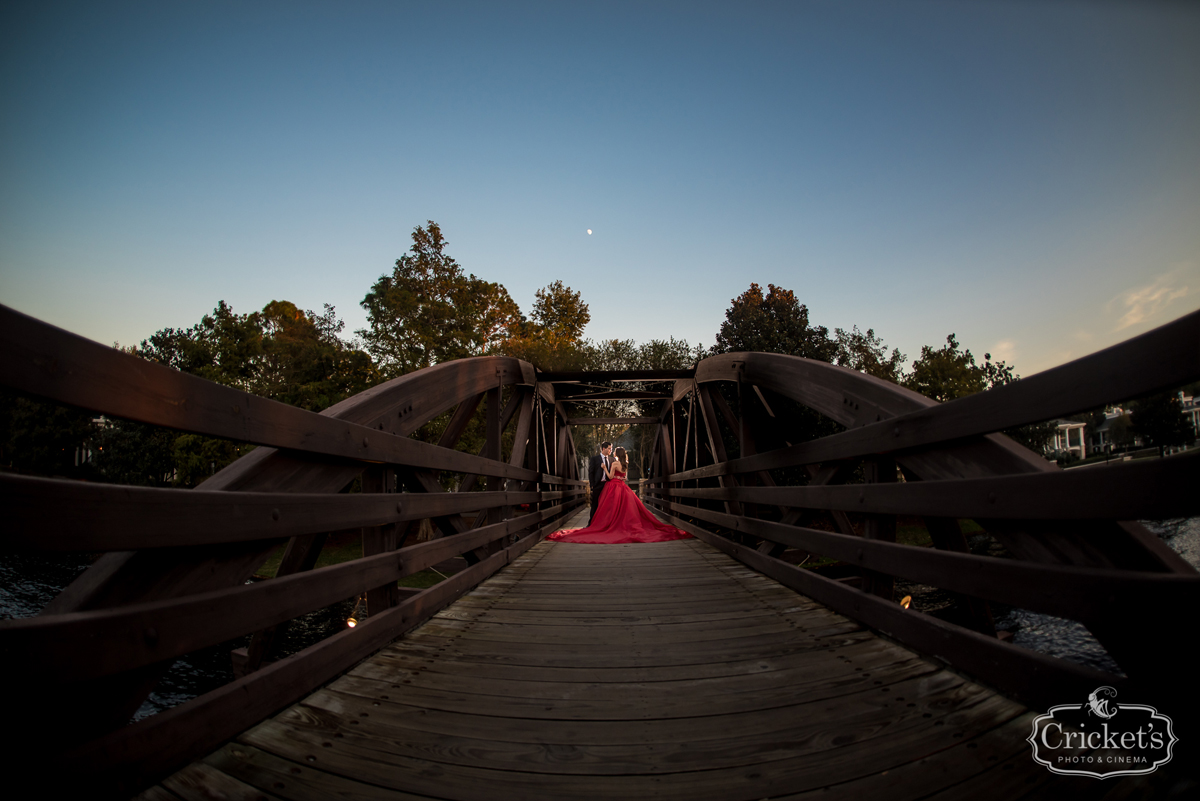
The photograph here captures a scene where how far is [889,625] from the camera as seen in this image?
7.69 ft

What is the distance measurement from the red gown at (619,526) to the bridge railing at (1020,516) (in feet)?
15.4

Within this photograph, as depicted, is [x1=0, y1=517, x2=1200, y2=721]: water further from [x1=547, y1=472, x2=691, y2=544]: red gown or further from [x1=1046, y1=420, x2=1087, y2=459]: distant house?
[x1=1046, y1=420, x2=1087, y2=459]: distant house

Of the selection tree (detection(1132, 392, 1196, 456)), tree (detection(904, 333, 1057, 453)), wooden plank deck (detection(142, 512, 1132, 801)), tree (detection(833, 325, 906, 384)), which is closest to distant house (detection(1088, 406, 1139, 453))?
tree (detection(1132, 392, 1196, 456))

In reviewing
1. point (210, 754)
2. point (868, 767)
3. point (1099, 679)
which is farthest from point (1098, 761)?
point (210, 754)

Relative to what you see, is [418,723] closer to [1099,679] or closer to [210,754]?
[210,754]

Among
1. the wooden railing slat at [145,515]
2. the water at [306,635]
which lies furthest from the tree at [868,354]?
the wooden railing slat at [145,515]

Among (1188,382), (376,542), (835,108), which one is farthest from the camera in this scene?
(835,108)

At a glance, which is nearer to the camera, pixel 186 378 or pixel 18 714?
pixel 18 714

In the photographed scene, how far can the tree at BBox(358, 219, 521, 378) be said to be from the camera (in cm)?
1981

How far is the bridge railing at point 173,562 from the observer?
3.34ft

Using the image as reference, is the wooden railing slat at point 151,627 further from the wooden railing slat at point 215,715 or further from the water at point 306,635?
the water at point 306,635

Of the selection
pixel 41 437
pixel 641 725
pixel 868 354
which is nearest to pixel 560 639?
pixel 641 725

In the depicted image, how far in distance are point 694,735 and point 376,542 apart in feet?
5.57

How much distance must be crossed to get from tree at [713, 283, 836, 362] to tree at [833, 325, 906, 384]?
23.0ft
